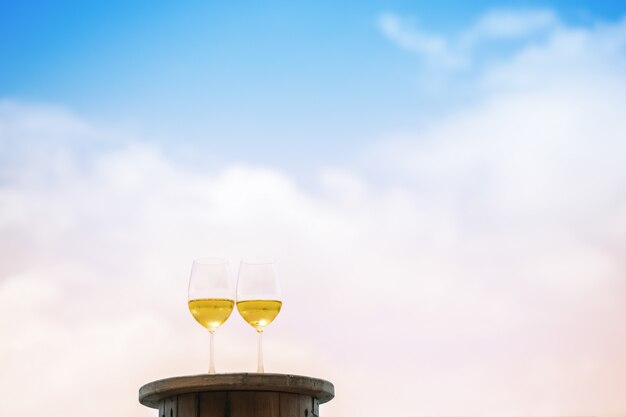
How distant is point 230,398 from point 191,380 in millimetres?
189

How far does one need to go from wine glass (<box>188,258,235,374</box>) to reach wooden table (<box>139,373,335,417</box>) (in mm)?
247

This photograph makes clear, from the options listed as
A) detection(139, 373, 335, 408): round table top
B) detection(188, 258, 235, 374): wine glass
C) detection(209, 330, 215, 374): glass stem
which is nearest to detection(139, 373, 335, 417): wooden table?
detection(139, 373, 335, 408): round table top

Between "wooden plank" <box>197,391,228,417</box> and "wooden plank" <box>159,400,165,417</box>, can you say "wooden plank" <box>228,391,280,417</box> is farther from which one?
"wooden plank" <box>159,400,165,417</box>

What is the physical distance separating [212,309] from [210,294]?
0.07 m

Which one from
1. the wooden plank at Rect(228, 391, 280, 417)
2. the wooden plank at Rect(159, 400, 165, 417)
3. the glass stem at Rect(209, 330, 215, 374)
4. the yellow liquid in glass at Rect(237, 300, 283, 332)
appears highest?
the yellow liquid in glass at Rect(237, 300, 283, 332)

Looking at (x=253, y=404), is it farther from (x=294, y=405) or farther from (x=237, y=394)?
(x=294, y=405)

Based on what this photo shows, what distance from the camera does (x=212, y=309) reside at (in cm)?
392

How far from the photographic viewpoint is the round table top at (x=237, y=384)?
11.8 feet

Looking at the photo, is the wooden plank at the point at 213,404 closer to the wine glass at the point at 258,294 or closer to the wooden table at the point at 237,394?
the wooden table at the point at 237,394

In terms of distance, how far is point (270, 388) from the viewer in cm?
366

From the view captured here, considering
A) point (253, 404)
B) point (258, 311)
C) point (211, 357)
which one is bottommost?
point (253, 404)

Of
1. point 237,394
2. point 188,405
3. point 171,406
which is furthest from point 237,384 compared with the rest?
point 171,406

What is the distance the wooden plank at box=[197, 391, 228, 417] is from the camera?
3.63 metres

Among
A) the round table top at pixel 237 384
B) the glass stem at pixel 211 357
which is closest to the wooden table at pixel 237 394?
the round table top at pixel 237 384
